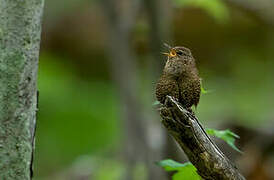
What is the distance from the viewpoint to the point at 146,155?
5.86 m

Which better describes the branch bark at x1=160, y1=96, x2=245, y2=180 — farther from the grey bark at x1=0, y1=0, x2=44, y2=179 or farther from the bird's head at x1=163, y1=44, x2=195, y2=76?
the grey bark at x1=0, y1=0, x2=44, y2=179

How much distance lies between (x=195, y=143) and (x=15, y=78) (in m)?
0.87

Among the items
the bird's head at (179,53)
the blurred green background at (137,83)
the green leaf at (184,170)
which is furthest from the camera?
the blurred green background at (137,83)

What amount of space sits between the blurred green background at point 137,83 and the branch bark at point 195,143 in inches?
169

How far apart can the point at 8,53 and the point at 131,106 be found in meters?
3.07

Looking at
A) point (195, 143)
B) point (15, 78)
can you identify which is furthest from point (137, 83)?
point (195, 143)

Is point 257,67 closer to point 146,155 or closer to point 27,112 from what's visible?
point 146,155

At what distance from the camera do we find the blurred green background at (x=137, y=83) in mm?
8477

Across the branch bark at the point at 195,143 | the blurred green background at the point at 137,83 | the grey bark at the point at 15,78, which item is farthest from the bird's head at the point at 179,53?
the blurred green background at the point at 137,83

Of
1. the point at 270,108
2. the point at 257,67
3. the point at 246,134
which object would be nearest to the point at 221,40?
the point at 257,67

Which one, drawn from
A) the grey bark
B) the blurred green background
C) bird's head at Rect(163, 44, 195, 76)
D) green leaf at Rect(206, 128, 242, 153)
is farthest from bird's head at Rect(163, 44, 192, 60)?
the blurred green background

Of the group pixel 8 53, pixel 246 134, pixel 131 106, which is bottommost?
pixel 246 134

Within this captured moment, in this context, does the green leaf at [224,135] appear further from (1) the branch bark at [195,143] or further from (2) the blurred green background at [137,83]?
(2) the blurred green background at [137,83]

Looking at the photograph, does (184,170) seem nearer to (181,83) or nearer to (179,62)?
(181,83)
